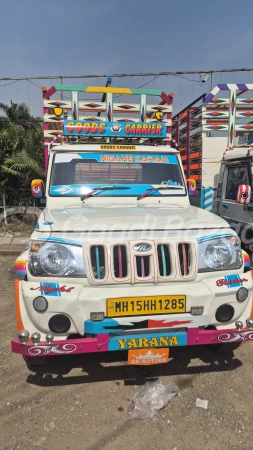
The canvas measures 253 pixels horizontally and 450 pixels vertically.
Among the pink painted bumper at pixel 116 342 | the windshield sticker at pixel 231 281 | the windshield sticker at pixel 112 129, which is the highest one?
the windshield sticker at pixel 112 129

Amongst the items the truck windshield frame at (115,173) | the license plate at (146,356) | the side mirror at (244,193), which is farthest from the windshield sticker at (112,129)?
the license plate at (146,356)

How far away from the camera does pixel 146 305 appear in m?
2.42

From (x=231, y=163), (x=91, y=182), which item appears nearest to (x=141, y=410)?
(x=91, y=182)

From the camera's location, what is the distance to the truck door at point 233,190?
5008mm

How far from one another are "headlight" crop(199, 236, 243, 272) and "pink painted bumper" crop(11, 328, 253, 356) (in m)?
0.50

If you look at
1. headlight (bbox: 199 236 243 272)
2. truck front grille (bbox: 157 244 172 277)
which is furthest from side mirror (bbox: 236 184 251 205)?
truck front grille (bbox: 157 244 172 277)

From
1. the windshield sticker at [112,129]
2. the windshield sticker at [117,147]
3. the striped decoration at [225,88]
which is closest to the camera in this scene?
the windshield sticker at [117,147]

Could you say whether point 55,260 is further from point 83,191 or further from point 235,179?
point 235,179

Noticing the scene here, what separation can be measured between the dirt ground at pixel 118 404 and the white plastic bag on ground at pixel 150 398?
5 cm

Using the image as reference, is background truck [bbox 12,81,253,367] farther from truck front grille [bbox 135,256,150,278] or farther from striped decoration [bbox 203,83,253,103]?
striped decoration [bbox 203,83,253,103]

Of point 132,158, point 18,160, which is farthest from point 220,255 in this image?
point 18,160

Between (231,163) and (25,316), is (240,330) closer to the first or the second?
(25,316)

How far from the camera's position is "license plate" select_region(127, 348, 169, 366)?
2.44 metres

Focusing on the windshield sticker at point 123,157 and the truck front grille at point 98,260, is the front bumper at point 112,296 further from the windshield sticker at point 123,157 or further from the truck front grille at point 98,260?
the windshield sticker at point 123,157
